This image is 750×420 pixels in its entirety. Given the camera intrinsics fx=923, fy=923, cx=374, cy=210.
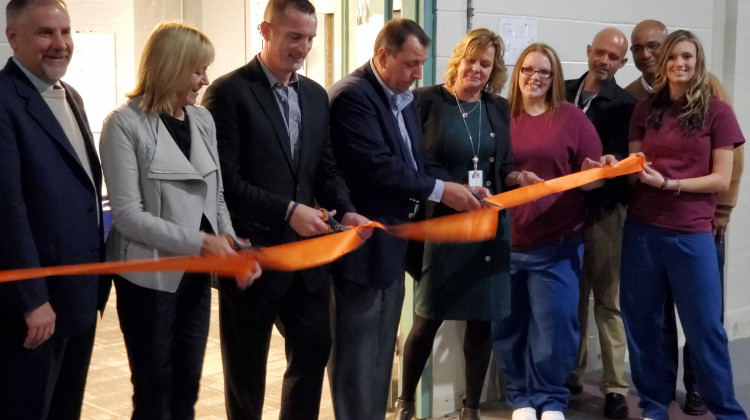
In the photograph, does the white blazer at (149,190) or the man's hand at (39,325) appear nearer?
the man's hand at (39,325)


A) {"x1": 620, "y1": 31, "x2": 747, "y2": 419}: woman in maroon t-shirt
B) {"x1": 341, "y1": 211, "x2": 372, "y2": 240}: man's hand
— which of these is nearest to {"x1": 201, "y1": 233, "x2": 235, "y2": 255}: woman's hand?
{"x1": 341, "y1": 211, "x2": 372, "y2": 240}: man's hand

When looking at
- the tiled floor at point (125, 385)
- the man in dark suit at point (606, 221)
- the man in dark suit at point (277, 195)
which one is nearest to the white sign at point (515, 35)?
the man in dark suit at point (606, 221)

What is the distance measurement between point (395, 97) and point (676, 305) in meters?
1.51

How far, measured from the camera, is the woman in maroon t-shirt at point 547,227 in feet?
12.6

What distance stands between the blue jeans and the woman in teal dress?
0.66ft

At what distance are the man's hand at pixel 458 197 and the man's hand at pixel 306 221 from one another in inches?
25.8

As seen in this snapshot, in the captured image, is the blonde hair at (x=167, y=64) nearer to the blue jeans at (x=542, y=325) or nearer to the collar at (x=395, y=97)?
the collar at (x=395, y=97)

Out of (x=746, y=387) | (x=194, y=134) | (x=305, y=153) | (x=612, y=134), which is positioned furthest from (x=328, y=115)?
(x=746, y=387)

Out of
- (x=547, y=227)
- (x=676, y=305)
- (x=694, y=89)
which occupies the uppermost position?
(x=694, y=89)

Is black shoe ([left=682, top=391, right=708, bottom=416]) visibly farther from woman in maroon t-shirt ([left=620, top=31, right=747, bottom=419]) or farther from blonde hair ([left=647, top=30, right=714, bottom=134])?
blonde hair ([left=647, top=30, right=714, bottom=134])

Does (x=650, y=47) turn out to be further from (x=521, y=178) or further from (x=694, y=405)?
(x=694, y=405)

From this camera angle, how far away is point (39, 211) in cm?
239

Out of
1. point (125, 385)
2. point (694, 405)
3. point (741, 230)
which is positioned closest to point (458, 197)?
point (694, 405)

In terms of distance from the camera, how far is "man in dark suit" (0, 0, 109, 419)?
233 centimetres
